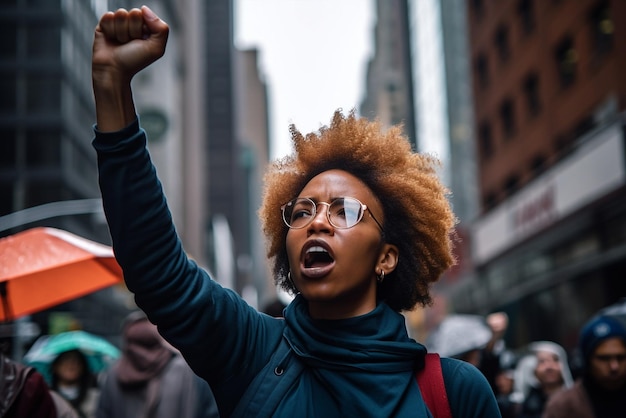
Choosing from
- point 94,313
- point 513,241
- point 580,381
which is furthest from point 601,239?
point 94,313

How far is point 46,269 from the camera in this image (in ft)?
16.7

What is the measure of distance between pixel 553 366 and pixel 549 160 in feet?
59.8

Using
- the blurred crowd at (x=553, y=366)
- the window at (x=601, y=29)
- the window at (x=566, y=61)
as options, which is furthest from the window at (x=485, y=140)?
the blurred crowd at (x=553, y=366)

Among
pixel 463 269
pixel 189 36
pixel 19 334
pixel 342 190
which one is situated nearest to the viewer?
pixel 342 190

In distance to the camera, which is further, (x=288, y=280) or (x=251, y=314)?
(x=288, y=280)

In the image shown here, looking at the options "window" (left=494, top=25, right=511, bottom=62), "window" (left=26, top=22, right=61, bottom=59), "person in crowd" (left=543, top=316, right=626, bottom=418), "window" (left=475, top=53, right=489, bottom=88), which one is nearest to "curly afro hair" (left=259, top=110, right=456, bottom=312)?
"person in crowd" (left=543, top=316, right=626, bottom=418)

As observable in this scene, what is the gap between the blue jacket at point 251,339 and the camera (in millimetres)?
2285

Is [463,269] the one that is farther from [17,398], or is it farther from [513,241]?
[17,398]

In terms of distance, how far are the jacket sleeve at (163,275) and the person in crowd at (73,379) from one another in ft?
16.5

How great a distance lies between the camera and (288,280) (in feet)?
10.1

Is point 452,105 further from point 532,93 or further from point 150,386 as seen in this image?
point 150,386

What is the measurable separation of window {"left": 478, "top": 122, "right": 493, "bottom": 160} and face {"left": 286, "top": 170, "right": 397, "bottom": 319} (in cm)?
3139

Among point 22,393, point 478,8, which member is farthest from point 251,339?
point 478,8

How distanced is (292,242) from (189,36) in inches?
4789
